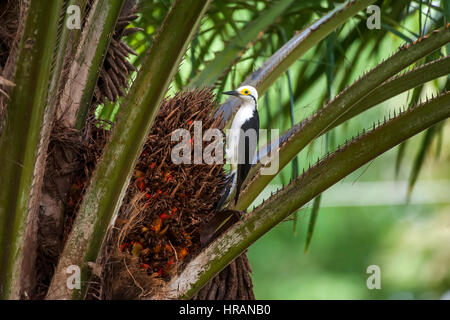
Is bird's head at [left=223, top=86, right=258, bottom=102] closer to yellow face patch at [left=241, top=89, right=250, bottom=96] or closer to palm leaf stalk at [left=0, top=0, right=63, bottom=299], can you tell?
yellow face patch at [left=241, top=89, right=250, bottom=96]

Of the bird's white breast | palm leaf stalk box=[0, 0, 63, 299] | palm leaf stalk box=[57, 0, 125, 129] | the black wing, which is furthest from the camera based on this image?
the bird's white breast

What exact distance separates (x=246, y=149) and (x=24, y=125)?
60 centimetres

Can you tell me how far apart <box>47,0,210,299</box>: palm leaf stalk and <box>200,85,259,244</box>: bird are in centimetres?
25

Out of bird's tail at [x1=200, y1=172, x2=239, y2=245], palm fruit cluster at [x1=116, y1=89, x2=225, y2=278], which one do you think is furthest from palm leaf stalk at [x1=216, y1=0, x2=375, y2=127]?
bird's tail at [x1=200, y1=172, x2=239, y2=245]

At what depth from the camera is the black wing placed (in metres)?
1.47

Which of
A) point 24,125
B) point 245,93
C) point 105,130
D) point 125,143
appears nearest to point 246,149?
point 245,93

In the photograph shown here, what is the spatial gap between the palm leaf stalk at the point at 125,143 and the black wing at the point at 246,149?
0.35 meters

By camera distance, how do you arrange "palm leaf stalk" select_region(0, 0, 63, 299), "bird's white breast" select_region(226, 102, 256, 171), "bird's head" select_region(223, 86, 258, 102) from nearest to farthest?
1. "palm leaf stalk" select_region(0, 0, 63, 299)
2. "bird's white breast" select_region(226, 102, 256, 171)
3. "bird's head" select_region(223, 86, 258, 102)

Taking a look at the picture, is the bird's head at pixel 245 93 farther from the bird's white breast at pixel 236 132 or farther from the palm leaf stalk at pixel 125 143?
the palm leaf stalk at pixel 125 143

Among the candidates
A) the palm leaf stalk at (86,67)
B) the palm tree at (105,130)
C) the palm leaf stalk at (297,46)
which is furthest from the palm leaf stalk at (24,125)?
the palm leaf stalk at (297,46)

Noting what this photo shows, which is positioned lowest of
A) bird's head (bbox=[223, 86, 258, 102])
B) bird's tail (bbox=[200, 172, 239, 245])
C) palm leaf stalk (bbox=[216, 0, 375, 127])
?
bird's tail (bbox=[200, 172, 239, 245])

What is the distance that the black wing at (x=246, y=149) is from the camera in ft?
4.83

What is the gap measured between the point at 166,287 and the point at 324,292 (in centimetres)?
563

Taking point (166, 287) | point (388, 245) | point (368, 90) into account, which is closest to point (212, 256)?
point (166, 287)
